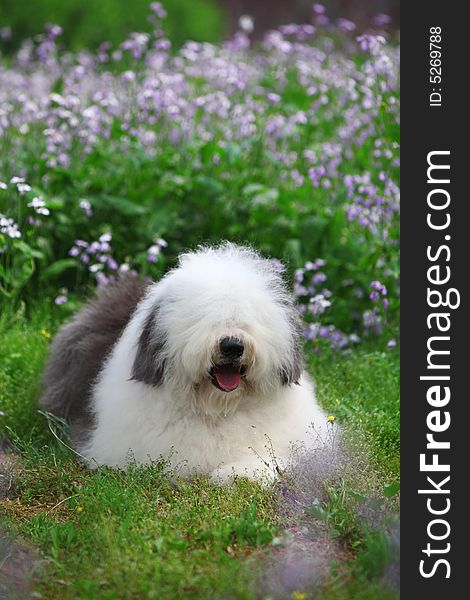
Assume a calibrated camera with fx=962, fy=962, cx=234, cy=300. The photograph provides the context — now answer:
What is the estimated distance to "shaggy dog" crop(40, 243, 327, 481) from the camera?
13.3ft

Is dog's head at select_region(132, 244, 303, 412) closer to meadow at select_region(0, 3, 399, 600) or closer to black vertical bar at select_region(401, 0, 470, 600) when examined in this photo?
meadow at select_region(0, 3, 399, 600)

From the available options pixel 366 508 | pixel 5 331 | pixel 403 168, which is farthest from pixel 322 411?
pixel 5 331

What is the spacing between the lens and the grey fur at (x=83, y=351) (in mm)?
4973

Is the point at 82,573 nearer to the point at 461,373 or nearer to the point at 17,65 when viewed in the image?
the point at 461,373

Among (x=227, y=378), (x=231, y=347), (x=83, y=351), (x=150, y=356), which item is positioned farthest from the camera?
(x=83, y=351)

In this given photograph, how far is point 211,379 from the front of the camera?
4.13 metres

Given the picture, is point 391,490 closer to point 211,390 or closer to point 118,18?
point 211,390

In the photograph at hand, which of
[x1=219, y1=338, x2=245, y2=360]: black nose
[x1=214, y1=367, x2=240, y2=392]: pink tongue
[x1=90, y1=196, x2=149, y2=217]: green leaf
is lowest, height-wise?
[x1=214, y1=367, x2=240, y2=392]: pink tongue

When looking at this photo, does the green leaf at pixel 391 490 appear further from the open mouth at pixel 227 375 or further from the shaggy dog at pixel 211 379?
the open mouth at pixel 227 375

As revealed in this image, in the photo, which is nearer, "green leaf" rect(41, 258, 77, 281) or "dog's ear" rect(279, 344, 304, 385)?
"dog's ear" rect(279, 344, 304, 385)

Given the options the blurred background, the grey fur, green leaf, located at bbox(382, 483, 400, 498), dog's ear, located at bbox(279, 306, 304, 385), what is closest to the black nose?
dog's ear, located at bbox(279, 306, 304, 385)

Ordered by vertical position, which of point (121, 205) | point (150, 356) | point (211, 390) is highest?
point (121, 205)

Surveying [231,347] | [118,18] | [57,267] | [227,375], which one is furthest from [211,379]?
[118,18]

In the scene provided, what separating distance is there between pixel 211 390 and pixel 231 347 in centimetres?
31
